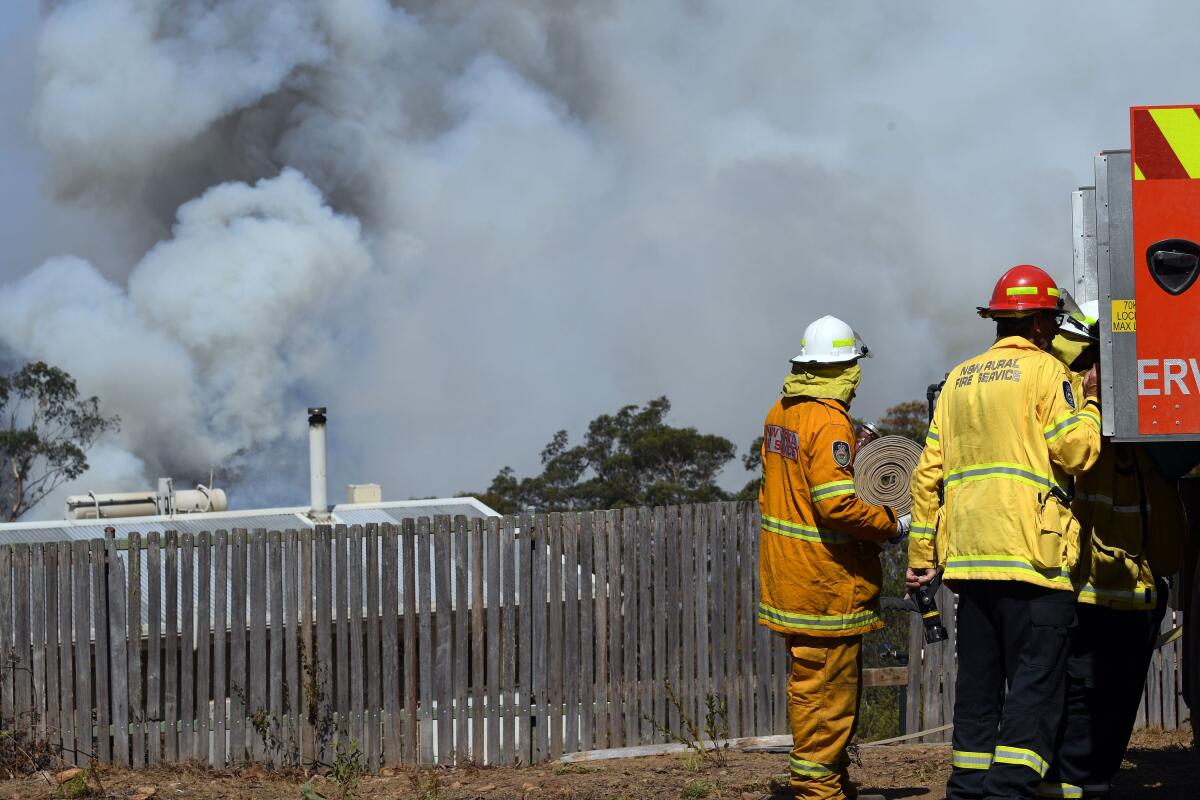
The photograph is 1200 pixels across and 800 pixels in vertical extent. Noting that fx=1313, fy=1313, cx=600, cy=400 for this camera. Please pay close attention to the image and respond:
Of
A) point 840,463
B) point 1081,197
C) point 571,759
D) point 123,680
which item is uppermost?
point 1081,197

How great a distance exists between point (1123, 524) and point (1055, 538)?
1.48ft

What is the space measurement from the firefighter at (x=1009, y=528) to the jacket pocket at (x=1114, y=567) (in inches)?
11.6

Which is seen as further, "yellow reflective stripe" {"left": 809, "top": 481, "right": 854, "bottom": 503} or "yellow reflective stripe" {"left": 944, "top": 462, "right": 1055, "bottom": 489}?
"yellow reflective stripe" {"left": 809, "top": 481, "right": 854, "bottom": 503}

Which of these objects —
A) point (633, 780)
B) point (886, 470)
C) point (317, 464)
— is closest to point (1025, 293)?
point (886, 470)

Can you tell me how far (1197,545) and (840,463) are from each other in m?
1.34

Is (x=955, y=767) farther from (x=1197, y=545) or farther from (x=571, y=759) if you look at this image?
Result: (x=571, y=759)

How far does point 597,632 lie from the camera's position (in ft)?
28.3

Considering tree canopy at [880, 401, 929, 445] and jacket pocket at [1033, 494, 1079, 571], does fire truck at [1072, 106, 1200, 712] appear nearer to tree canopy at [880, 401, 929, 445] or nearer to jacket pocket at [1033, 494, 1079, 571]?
jacket pocket at [1033, 494, 1079, 571]

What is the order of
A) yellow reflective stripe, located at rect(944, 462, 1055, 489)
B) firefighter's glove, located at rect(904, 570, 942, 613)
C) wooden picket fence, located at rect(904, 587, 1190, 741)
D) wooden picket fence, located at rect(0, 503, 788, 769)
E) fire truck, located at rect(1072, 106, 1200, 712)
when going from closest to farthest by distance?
fire truck, located at rect(1072, 106, 1200, 712) → yellow reflective stripe, located at rect(944, 462, 1055, 489) → firefighter's glove, located at rect(904, 570, 942, 613) → wooden picket fence, located at rect(0, 503, 788, 769) → wooden picket fence, located at rect(904, 587, 1190, 741)

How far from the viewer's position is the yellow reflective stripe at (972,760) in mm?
4582

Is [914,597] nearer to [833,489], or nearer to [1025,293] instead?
[833,489]

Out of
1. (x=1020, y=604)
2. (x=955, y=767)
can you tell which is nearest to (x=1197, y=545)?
(x=1020, y=604)

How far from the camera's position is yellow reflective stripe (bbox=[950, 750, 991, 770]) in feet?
15.0

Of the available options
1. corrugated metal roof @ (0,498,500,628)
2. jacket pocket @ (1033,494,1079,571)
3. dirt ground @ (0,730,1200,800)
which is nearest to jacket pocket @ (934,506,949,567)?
jacket pocket @ (1033,494,1079,571)
